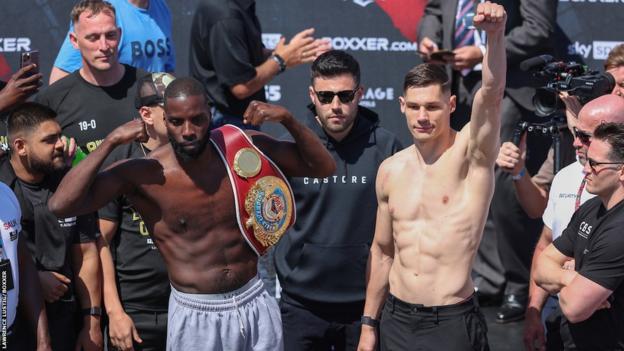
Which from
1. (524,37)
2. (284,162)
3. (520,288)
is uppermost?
(524,37)

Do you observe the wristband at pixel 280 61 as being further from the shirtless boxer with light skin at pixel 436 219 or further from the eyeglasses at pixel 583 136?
the eyeglasses at pixel 583 136

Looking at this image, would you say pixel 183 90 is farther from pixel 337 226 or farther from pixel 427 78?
pixel 337 226

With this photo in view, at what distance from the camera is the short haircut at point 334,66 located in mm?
5613

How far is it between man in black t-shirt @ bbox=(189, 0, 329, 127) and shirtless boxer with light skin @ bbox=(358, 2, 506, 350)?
5.46ft

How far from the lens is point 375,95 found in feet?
25.3

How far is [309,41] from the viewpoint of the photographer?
6664 mm

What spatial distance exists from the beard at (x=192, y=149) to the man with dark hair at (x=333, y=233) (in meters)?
1.06

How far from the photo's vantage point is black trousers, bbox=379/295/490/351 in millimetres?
4867

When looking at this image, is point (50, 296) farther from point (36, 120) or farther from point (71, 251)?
point (36, 120)

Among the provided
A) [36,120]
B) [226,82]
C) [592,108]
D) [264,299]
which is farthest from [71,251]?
[592,108]

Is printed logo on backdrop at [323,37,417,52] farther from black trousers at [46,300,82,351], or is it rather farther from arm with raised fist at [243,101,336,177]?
black trousers at [46,300,82,351]

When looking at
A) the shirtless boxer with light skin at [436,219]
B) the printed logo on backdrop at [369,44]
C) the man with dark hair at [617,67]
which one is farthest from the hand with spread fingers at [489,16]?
the printed logo on backdrop at [369,44]

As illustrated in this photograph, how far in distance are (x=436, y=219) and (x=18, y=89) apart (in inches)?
80.8

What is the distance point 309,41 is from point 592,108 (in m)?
2.18
